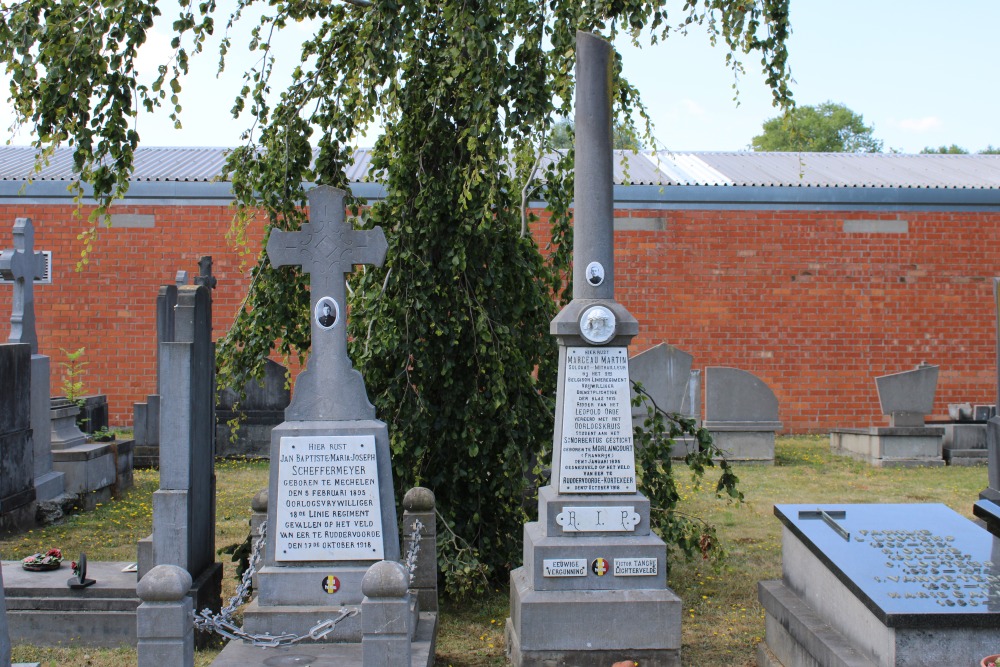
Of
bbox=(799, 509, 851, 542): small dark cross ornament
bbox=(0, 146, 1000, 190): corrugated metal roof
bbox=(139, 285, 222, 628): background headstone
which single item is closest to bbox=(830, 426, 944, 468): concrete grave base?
bbox=(0, 146, 1000, 190): corrugated metal roof

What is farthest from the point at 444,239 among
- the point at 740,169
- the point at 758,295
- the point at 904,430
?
the point at 740,169

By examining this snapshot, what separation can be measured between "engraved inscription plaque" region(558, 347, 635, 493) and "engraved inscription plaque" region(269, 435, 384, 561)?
A: 109 cm

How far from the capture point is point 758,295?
15.8 meters

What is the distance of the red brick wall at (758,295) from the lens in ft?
50.7

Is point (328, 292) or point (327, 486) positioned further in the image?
point (328, 292)

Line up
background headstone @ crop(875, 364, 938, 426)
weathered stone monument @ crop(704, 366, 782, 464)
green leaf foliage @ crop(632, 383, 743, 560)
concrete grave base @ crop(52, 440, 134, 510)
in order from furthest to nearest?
background headstone @ crop(875, 364, 938, 426), weathered stone monument @ crop(704, 366, 782, 464), concrete grave base @ crop(52, 440, 134, 510), green leaf foliage @ crop(632, 383, 743, 560)

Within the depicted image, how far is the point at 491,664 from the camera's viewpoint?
207 inches

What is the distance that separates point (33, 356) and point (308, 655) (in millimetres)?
6230

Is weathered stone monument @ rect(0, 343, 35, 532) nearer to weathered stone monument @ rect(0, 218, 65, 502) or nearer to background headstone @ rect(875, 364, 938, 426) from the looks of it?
weathered stone monument @ rect(0, 218, 65, 502)

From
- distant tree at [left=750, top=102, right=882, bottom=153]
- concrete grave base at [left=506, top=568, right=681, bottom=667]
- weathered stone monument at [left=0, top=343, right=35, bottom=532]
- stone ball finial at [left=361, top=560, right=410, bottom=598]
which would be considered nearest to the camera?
stone ball finial at [left=361, top=560, right=410, bottom=598]

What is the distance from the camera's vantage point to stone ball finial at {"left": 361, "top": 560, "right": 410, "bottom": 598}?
12.3 feet

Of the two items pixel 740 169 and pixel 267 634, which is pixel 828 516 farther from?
pixel 740 169

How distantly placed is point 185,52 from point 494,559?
3.87 metres

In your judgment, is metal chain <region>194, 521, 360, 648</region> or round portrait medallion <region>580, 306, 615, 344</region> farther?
round portrait medallion <region>580, 306, 615, 344</region>
